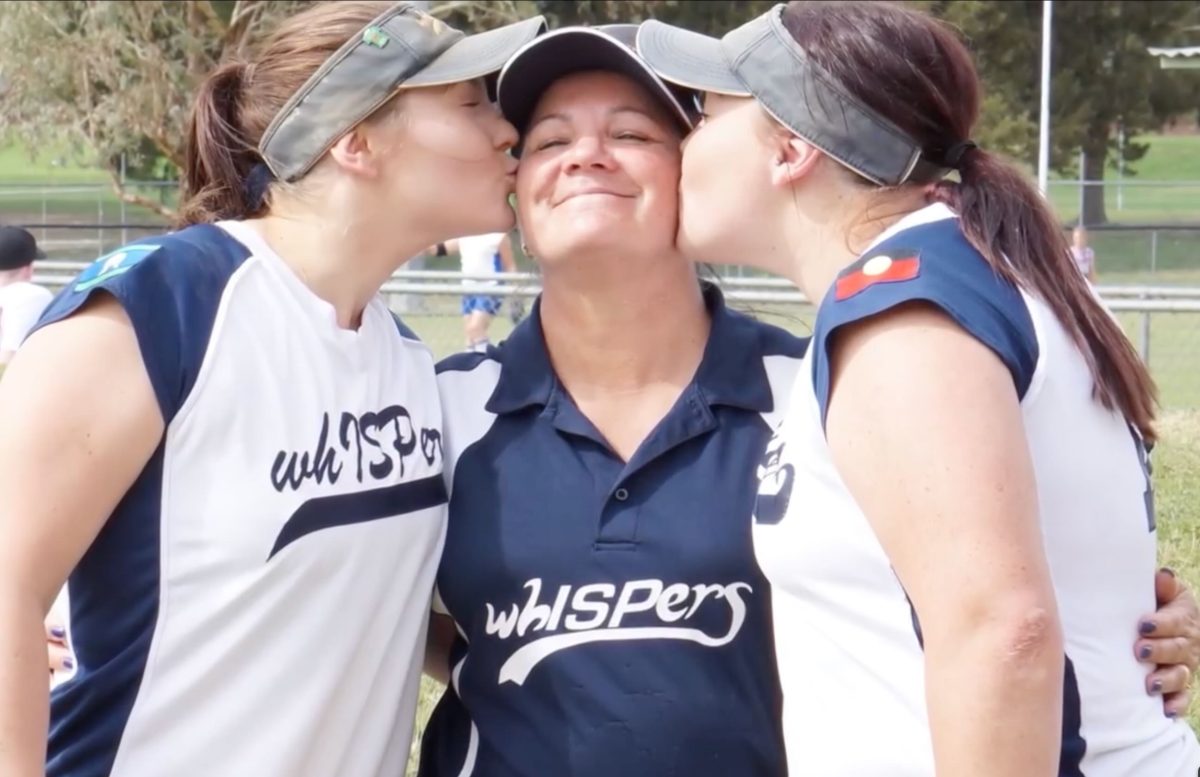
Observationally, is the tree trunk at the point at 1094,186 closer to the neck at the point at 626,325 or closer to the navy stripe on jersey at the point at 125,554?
the neck at the point at 626,325

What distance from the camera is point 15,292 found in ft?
36.4

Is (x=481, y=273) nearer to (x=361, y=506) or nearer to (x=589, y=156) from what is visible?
(x=589, y=156)

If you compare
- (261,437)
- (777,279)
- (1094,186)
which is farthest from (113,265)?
(1094,186)

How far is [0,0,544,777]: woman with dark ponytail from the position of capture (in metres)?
2.24

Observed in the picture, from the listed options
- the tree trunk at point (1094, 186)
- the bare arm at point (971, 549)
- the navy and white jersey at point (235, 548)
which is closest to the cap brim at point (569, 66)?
the navy and white jersey at point (235, 548)

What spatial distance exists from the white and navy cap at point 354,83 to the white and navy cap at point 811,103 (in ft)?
1.66

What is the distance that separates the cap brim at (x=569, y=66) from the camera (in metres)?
2.90

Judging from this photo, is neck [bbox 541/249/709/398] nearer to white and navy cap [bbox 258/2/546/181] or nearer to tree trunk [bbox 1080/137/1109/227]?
white and navy cap [bbox 258/2/546/181]

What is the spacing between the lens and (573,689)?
8.93 feet

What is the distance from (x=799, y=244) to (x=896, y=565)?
2.13ft

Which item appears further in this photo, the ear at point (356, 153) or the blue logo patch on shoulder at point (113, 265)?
the ear at point (356, 153)

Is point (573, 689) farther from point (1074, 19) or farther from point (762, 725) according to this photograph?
point (1074, 19)

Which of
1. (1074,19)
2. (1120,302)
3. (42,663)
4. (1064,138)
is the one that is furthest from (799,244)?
(1074,19)

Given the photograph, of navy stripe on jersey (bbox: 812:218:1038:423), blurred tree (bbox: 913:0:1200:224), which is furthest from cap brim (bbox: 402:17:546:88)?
blurred tree (bbox: 913:0:1200:224)
